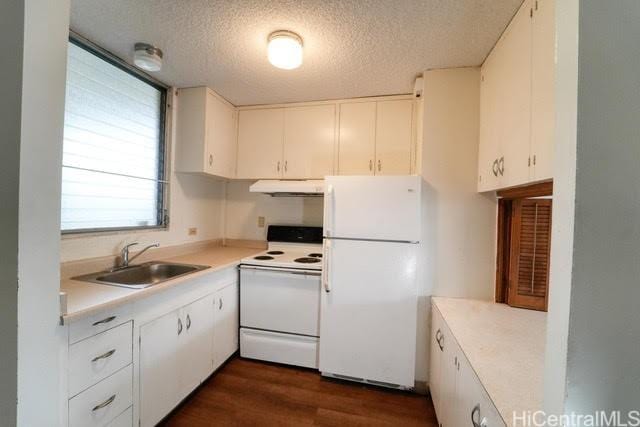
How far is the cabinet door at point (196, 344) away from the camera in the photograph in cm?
174

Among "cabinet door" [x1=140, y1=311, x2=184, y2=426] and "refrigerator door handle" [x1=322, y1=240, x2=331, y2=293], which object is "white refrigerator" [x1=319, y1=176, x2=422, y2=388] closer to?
"refrigerator door handle" [x1=322, y1=240, x2=331, y2=293]

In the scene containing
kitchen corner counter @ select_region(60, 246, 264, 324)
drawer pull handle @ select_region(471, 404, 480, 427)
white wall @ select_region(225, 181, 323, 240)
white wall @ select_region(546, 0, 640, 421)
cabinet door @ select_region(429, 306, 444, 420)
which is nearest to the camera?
white wall @ select_region(546, 0, 640, 421)

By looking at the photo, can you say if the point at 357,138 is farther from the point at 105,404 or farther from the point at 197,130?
the point at 105,404

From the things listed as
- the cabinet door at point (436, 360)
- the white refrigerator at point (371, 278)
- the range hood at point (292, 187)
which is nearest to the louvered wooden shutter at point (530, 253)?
the cabinet door at point (436, 360)

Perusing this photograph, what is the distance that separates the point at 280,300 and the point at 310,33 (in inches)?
77.0

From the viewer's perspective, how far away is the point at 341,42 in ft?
5.39

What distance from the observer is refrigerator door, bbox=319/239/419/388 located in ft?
6.23

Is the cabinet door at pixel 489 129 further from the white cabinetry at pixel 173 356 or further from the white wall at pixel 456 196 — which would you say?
the white cabinetry at pixel 173 356

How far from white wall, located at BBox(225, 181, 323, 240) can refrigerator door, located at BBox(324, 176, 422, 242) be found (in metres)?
0.82

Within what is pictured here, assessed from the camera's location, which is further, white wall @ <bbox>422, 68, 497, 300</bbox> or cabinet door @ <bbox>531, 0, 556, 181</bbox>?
white wall @ <bbox>422, 68, 497, 300</bbox>

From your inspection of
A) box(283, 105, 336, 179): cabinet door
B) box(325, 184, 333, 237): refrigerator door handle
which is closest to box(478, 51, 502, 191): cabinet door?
box(325, 184, 333, 237): refrigerator door handle

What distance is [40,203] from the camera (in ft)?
2.23

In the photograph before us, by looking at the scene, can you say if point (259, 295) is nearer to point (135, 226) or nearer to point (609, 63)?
point (135, 226)

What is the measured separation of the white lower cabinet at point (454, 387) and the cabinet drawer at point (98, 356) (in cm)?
163
